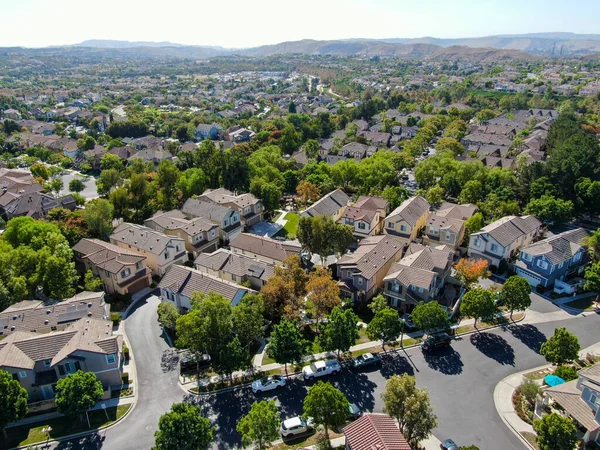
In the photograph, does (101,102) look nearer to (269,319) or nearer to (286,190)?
(286,190)

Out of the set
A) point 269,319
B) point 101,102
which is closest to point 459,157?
point 269,319

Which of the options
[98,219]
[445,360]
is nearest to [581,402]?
[445,360]

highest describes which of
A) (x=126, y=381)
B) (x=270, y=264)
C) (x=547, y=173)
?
(x=547, y=173)

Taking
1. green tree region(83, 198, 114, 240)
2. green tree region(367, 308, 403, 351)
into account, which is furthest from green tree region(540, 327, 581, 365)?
green tree region(83, 198, 114, 240)

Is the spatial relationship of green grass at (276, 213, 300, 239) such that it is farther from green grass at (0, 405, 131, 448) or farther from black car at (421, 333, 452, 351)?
green grass at (0, 405, 131, 448)

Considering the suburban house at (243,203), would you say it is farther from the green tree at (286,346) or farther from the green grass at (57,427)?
the green grass at (57,427)

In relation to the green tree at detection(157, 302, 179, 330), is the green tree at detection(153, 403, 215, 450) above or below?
above

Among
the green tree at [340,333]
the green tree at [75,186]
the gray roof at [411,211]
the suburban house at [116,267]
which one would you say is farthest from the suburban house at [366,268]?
the green tree at [75,186]

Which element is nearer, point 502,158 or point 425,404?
point 425,404
